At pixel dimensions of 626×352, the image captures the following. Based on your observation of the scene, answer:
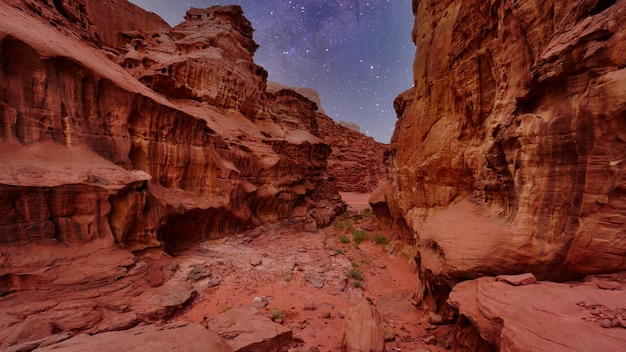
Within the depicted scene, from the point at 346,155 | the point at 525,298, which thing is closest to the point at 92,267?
the point at 525,298

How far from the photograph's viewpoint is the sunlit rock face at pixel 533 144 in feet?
11.4

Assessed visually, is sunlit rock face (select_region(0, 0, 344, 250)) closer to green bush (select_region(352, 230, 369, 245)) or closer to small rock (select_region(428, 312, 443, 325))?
green bush (select_region(352, 230, 369, 245))

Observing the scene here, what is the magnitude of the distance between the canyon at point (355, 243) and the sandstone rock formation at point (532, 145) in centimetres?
3

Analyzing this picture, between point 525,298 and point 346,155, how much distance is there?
39.7m

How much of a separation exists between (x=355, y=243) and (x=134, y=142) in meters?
12.1

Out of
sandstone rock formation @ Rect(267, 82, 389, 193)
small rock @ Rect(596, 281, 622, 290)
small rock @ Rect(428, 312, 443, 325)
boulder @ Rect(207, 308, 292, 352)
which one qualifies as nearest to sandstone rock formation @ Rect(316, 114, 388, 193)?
sandstone rock formation @ Rect(267, 82, 389, 193)

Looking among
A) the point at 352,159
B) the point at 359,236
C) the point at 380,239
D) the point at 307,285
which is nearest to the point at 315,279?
the point at 307,285

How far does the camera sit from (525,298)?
3.48 meters

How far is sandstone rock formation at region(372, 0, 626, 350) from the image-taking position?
11.5 feet

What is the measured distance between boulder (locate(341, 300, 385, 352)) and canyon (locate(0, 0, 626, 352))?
1.6 inches

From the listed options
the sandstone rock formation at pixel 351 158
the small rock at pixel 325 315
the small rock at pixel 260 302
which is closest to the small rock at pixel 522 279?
the small rock at pixel 325 315

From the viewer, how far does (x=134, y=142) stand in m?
9.42

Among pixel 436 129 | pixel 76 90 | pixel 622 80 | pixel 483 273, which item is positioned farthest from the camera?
pixel 436 129

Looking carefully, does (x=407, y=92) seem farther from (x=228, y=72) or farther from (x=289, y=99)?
(x=289, y=99)
